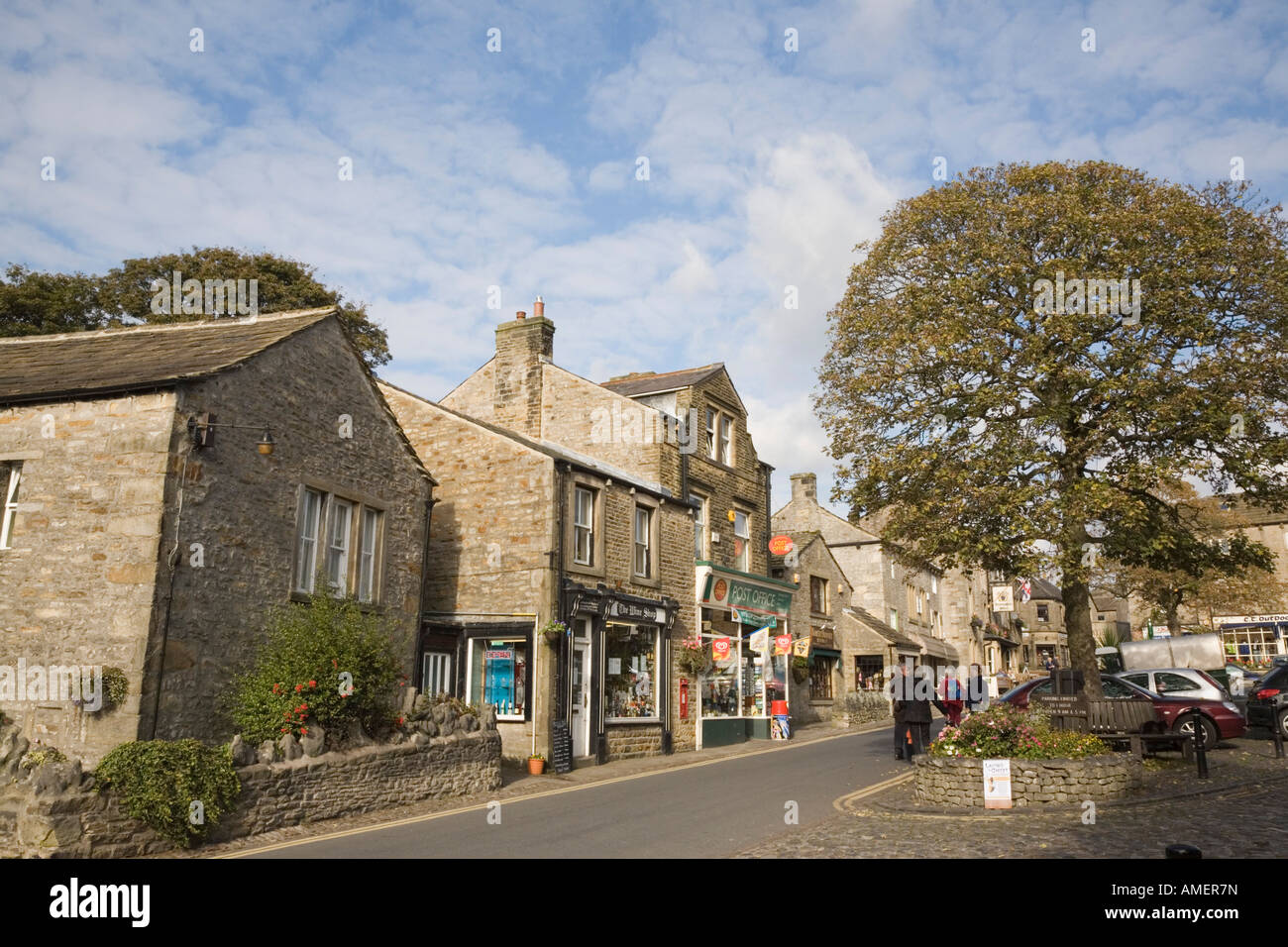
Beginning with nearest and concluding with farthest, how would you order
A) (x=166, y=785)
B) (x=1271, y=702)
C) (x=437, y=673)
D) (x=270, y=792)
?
(x=166, y=785) < (x=270, y=792) < (x=1271, y=702) < (x=437, y=673)

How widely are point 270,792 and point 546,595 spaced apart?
27.8ft

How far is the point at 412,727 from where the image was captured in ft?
46.6

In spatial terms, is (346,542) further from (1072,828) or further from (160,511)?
(1072,828)

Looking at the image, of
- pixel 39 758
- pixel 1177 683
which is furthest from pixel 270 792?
pixel 1177 683

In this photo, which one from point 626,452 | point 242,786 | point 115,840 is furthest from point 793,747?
point 115,840

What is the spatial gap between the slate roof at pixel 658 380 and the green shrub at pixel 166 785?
58.4ft

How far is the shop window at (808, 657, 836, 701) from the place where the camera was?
33.9 m

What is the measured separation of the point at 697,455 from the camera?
2673 cm

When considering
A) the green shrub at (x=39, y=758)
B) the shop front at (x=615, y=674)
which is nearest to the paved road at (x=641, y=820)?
the shop front at (x=615, y=674)

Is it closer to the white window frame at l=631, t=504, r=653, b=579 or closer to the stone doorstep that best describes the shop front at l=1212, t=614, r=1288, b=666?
the white window frame at l=631, t=504, r=653, b=579

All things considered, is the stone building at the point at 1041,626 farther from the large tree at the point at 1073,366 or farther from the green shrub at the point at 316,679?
the green shrub at the point at 316,679

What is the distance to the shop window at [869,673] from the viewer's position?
1503 inches

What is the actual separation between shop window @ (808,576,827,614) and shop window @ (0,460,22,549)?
84.7 feet

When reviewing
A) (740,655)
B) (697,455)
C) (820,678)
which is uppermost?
(697,455)
